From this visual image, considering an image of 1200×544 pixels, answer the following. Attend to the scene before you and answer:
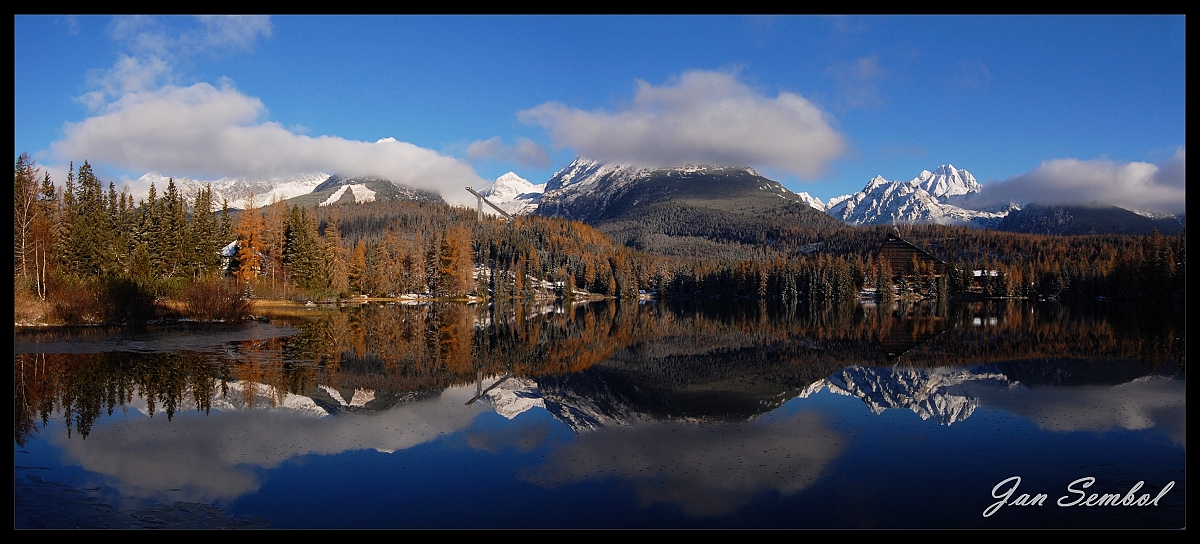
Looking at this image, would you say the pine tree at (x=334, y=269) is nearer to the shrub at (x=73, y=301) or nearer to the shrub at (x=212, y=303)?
the shrub at (x=212, y=303)

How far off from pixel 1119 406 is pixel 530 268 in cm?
14193

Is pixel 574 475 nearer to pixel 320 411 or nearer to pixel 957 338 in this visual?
pixel 320 411

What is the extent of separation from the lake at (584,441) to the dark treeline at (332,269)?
996cm

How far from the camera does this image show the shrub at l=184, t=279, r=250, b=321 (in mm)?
47906

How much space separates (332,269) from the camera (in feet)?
291

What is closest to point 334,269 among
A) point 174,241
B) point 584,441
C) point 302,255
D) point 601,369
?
point 302,255

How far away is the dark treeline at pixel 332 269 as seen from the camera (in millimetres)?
44625

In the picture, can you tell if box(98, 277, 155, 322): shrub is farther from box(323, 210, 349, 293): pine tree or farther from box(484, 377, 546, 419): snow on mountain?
Result: box(323, 210, 349, 293): pine tree

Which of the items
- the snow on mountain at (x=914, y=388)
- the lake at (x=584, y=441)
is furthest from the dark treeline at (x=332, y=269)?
the snow on mountain at (x=914, y=388)

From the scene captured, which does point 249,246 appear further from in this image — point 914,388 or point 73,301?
point 914,388

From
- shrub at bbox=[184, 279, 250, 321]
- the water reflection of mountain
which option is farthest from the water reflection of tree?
shrub at bbox=[184, 279, 250, 321]

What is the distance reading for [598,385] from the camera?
25125 millimetres
